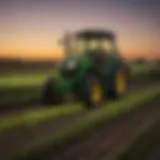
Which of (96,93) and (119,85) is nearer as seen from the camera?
(96,93)

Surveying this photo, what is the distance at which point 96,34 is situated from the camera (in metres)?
1.88

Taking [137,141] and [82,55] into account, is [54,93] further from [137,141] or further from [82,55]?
[137,141]

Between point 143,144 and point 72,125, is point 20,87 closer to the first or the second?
point 72,125

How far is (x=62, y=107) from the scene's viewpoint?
6.00 ft

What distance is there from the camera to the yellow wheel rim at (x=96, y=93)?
186cm

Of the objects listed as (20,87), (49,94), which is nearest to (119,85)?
(49,94)

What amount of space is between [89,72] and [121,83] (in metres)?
0.22

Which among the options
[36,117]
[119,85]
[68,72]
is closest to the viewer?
[36,117]

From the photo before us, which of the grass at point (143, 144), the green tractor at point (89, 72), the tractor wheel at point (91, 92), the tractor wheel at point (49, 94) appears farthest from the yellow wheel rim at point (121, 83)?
the tractor wheel at point (49, 94)

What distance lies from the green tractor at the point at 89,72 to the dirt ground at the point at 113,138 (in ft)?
0.45

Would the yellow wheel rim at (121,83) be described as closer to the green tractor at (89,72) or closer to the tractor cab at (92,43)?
the green tractor at (89,72)

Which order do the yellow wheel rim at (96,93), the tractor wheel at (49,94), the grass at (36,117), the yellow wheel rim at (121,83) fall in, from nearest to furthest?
1. the grass at (36,117)
2. the tractor wheel at (49,94)
3. the yellow wheel rim at (96,93)
4. the yellow wheel rim at (121,83)

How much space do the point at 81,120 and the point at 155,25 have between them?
2.10 ft

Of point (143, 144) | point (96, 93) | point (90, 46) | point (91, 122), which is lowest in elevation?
point (143, 144)
